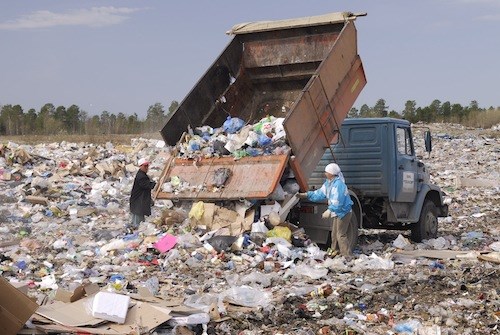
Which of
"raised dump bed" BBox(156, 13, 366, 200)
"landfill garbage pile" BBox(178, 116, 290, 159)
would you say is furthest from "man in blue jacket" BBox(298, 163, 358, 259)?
"landfill garbage pile" BBox(178, 116, 290, 159)

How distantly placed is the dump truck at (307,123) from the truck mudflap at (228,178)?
14 mm

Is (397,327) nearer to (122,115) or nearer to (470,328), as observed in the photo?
(470,328)

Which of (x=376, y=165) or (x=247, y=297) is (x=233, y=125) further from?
(x=247, y=297)

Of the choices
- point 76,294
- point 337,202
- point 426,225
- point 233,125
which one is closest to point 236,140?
point 233,125

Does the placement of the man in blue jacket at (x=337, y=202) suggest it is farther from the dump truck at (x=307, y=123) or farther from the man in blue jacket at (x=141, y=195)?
the man in blue jacket at (x=141, y=195)

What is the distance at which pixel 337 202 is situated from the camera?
8484mm

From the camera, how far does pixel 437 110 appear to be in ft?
164

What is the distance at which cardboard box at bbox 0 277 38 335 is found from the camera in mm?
4547

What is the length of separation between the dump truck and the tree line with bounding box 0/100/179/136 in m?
30.5

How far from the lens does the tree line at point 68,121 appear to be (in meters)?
43.2

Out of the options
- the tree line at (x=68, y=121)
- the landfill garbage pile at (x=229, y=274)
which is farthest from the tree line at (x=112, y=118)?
the landfill garbage pile at (x=229, y=274)

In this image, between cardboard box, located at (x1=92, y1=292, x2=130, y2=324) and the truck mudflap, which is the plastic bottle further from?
cardboard box, located at (x1=92, y1=292, x2=130, y2=324)

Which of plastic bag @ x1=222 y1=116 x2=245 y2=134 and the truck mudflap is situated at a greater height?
plastic bag @ x1=222 y1=116 x2=245 y2=134

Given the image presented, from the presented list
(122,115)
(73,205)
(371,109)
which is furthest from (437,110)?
(73,205)
